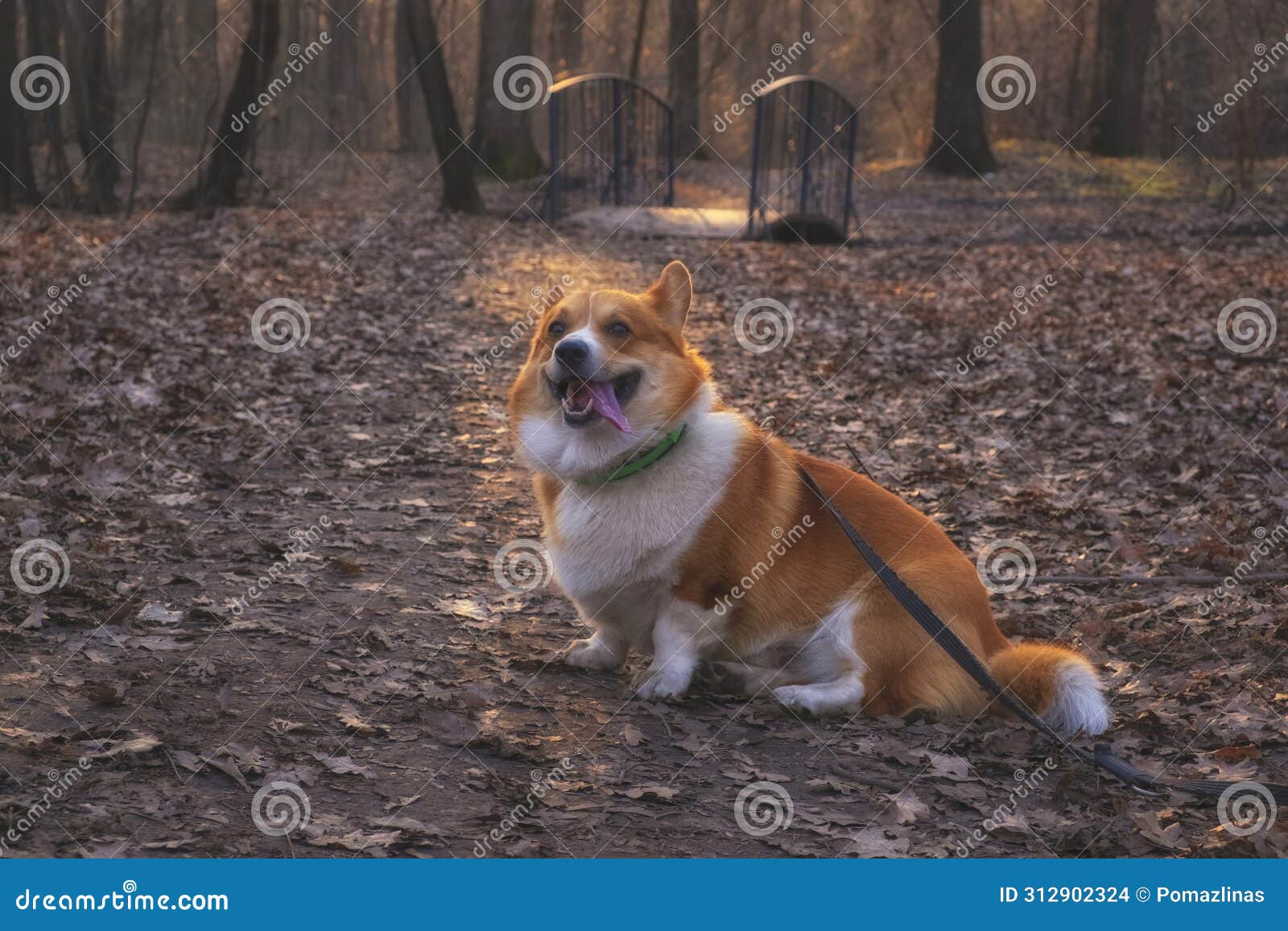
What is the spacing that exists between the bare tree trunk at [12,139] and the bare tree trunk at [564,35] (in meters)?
17.4

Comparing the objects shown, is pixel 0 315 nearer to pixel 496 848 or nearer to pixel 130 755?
pixel 130 755

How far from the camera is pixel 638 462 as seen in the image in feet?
13.6

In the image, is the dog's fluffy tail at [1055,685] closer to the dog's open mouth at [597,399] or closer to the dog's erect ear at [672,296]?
the dog's open mouth at [597,399]

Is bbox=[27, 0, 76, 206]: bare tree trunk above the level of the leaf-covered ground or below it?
above

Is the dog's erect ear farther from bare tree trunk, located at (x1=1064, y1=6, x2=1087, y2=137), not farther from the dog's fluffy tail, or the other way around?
bare tree trunk, located at (x1=1064, y1=6, x2=1087, y2=137)

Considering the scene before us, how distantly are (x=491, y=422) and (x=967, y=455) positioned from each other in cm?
331

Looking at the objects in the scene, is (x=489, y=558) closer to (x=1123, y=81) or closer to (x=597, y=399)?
(x=597, y=399)

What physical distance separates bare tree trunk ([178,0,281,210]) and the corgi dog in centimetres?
1417

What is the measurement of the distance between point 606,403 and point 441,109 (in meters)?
15.7

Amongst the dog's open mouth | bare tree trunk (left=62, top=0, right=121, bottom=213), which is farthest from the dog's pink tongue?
bare tree trunk (left=62, top=0, right=121, bottom=213)

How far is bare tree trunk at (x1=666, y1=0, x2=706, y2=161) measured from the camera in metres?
30.2

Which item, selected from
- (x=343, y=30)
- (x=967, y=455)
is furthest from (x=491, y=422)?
(x=343, y=30)

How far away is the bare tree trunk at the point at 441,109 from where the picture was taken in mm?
17547

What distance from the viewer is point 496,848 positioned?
10.4 feet
